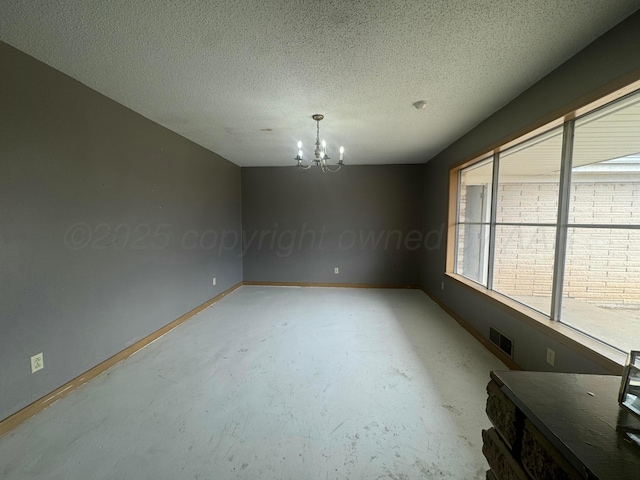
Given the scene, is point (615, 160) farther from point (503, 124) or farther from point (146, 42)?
point (146, 42)

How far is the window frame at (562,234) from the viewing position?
4.75ft

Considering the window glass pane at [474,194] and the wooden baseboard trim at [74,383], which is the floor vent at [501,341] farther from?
the wooden baseboard trim at [74,383]

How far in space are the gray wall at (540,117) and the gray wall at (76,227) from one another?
3535 mm

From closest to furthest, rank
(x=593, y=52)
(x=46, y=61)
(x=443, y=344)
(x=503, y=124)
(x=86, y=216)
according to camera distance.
A: (x=593, y=52), (x=46, y=61), (x=86, y=216), (x=503, y=124), (x=443, y=344)

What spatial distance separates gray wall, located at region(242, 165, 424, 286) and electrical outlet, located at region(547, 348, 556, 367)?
3087 mm

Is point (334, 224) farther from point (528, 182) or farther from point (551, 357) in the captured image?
point (551, 357)

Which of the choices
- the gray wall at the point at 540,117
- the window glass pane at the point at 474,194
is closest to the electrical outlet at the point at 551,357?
the gray wall at the point at 540,117

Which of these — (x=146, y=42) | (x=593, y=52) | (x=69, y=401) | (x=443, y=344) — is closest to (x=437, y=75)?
(x=593, y=52)

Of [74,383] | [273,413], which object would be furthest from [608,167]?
[74,383]

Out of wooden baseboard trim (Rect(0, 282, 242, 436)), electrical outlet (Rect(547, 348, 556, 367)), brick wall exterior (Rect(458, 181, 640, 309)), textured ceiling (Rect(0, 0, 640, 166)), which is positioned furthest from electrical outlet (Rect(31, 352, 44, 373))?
brick wall exterior (Rect(458, 181, 640, 309))

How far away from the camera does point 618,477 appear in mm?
444

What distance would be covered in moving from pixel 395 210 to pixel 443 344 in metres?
2.76

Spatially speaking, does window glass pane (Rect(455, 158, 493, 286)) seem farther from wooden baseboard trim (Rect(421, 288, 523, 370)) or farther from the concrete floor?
the concrete floor

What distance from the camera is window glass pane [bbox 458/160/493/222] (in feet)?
11.0
